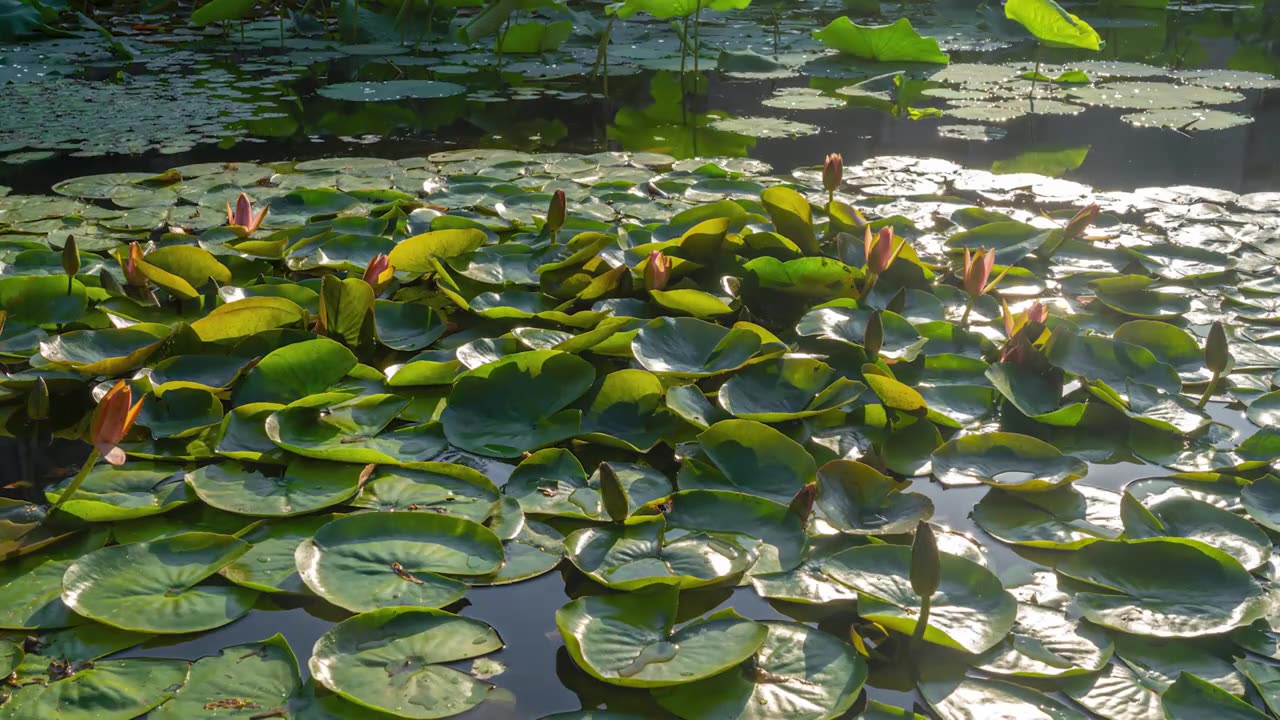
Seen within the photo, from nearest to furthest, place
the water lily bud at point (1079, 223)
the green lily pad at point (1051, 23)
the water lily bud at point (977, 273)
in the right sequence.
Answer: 1. the water lily bud at point (977, 273)
2. the water lily bud at point (1079, 223)
3. the green lily pad at point (1051, 23)

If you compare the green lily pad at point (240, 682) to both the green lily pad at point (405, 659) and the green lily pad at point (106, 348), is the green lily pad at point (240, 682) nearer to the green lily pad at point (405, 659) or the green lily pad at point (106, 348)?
the green lily pad at point (405, 659)

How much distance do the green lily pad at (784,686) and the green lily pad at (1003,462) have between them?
0.55 m

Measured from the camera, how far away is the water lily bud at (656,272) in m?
2.23

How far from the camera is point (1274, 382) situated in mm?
2029

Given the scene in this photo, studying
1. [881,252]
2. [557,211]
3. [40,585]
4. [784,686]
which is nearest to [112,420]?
[40,585]

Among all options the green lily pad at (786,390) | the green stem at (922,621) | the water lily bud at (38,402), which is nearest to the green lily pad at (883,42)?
the green lily pad at (786,390)

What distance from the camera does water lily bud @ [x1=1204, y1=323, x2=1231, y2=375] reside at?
1860 millimetres

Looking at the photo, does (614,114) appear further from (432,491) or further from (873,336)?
(432,491)

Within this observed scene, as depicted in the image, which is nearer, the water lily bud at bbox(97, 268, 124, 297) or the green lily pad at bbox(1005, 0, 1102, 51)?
the water lily bud at bbox(97, 268, 124, 297)

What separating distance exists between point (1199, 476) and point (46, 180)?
3915mm

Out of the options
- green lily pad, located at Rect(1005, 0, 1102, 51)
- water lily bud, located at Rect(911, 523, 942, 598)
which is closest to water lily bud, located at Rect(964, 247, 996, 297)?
water lily bud, located at Rect(911, 523, 942, 598)

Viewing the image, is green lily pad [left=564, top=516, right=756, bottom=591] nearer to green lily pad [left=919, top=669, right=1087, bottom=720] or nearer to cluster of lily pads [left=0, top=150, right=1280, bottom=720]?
cluster of lily pads [left=0, top=150, right=1280, bottom=720]

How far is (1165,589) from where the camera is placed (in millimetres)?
1324

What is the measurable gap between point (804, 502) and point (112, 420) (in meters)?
1.03
